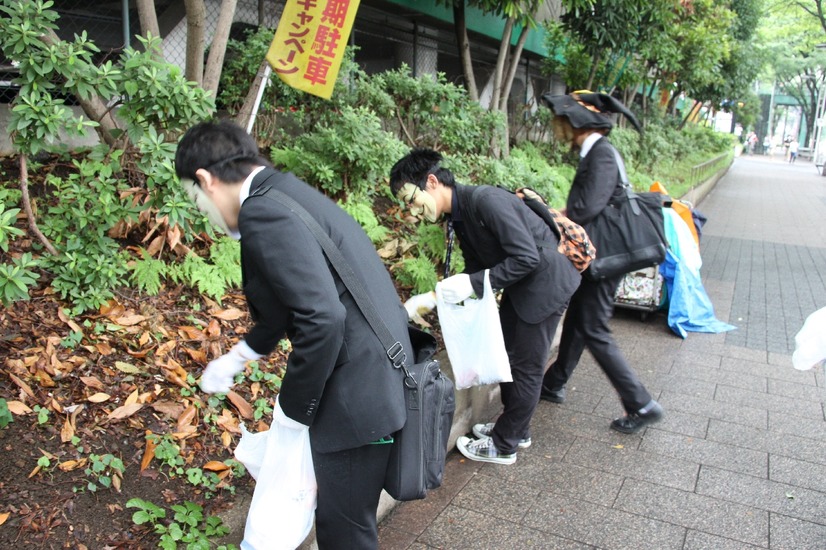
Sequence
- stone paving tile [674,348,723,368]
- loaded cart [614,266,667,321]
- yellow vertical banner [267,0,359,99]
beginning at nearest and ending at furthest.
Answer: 1. yellow vertical banner [267,0,359,99]
2. stone paving tile [674,348,723,368]
3. loaded cart [614,266,667,321]

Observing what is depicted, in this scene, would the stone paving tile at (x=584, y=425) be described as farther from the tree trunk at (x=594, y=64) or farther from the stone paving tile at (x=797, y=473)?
the tree trunk at (x=594, y=64)

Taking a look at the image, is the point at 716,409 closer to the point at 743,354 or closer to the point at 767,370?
the point at 767,370

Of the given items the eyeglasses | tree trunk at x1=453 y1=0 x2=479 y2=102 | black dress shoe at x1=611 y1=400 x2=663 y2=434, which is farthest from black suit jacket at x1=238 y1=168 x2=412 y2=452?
tree trunk at x1=453 y1=0 x2=479 y2=102

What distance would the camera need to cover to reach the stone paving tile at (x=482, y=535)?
312 centimetres

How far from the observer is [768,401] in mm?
4766

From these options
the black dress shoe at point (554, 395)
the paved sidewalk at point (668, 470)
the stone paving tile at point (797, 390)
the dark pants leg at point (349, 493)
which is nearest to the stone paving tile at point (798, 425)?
the paved sidewalk at point (668, 470)

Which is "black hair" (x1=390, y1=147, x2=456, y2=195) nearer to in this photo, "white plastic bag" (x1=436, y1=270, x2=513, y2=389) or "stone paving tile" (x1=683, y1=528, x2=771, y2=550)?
"white plastic bag" (x1=436, y1=270, x2=513, y2=389)

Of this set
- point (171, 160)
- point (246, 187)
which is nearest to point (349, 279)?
point (246, 187)

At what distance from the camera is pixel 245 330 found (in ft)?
13.6

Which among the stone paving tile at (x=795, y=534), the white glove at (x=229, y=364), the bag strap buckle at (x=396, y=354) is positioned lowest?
the stone paving tile at (x=795, y=534)

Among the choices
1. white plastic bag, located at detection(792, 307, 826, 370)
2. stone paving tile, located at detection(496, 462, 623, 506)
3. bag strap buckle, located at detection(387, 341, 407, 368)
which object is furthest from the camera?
stone paving tile, located at detection(496, 462, 623, 506)

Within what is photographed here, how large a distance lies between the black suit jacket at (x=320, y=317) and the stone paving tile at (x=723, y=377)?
3784 mm

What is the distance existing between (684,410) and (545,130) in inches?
319

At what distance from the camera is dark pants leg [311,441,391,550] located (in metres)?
2.18
